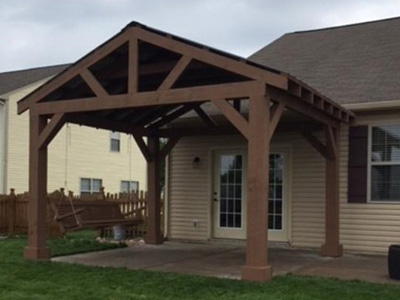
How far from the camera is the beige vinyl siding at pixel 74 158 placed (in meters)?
19.3

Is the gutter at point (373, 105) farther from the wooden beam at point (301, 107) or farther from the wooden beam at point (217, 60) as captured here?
the wooden beam at point (217, 60)

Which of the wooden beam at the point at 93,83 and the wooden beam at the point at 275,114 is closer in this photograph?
the wooden beam at the point at 275,114

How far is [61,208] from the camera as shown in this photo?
11.2 m

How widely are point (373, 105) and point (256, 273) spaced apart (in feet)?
13.5

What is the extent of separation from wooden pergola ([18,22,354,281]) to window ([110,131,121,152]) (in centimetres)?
1230

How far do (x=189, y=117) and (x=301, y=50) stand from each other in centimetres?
391

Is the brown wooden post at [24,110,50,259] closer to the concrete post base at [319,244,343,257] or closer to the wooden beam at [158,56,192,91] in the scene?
the wooden beam at [158,56,192,91]

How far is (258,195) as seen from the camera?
700 centimetres

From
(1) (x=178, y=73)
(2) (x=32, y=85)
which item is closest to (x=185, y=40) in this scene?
(1) (x=178, y=73)

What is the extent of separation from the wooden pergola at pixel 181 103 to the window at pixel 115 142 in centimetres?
1230

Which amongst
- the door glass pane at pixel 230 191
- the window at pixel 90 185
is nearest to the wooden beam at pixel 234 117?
the door glass pane at pixel 230 191

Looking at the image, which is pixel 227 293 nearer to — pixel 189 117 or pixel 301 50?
pixel 189 117

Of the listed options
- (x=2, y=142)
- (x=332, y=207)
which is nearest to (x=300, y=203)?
(x=332, y=207)

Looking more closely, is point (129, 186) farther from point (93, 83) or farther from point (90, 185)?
point (93, 83)
